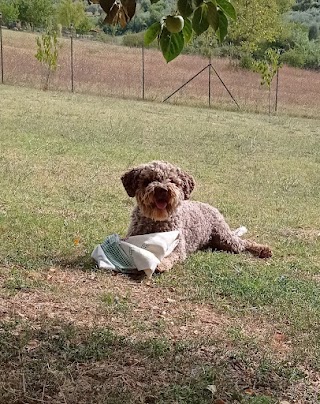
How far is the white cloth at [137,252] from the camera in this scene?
410 cm

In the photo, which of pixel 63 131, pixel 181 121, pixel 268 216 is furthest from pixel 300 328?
pixel 181 121

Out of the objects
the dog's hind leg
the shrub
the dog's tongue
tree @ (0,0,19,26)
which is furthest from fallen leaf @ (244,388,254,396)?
the shrub

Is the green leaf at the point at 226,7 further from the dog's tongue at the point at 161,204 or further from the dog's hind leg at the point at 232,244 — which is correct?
the dog's hind leg at the point at 232,244

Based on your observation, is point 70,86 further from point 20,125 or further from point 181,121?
point 20,125

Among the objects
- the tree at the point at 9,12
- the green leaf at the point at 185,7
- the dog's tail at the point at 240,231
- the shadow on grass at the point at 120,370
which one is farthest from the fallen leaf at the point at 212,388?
the tree at the point at 9,12

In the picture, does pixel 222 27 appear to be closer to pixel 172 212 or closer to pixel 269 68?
pixel 172 212

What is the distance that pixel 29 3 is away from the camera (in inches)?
1159

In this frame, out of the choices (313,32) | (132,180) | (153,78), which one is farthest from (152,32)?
(313,32)

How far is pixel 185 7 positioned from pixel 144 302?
2.17m

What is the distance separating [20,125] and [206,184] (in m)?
4.82

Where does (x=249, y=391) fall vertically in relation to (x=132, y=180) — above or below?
below

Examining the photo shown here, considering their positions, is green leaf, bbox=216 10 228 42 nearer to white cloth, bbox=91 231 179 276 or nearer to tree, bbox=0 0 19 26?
white cloth, bbox=91 231 179 276

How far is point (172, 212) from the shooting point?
4379mm

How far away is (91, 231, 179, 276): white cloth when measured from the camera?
410cm
